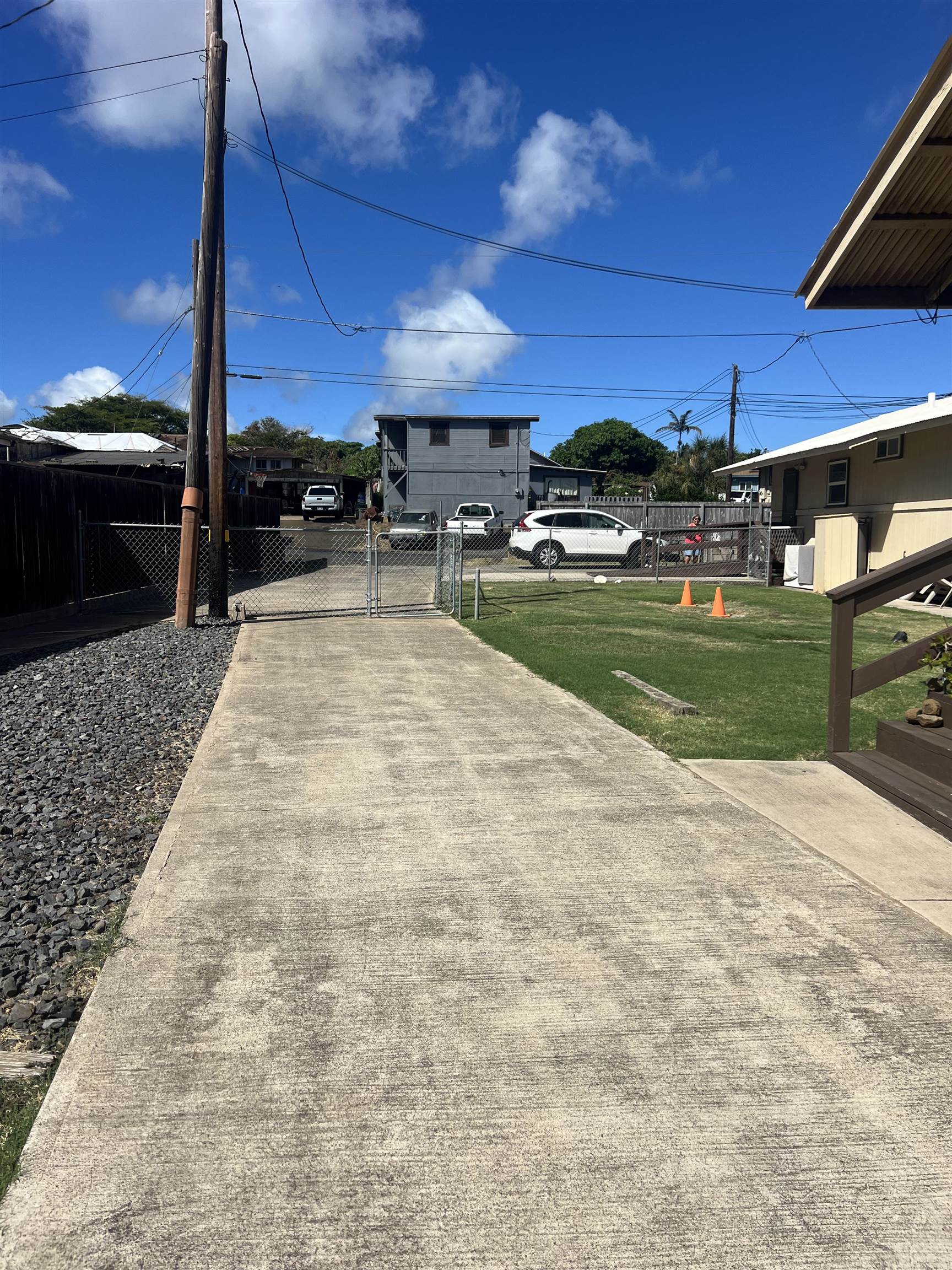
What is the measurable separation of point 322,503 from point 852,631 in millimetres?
45564

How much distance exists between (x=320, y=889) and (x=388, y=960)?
0.73 metres

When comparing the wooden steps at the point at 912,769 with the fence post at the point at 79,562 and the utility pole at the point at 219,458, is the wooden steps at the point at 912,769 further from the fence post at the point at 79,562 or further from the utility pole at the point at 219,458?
the fence post at the point at 79,562

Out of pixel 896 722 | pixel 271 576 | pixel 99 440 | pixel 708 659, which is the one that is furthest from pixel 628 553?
pixel 896 722

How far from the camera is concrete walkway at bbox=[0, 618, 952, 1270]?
223 cm

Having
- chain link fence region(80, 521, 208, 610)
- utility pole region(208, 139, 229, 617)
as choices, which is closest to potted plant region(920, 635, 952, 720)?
utility pole region(208, 139, 229, 617)

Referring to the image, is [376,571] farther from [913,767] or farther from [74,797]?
[913,767]

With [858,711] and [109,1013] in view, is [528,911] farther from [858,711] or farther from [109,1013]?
[858,711]

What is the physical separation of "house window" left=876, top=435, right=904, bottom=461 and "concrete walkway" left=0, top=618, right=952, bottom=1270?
1539 centimetres

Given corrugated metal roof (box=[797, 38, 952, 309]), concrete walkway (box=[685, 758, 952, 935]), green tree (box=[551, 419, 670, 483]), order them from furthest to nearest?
green tree (box=[551, 419, 670, 483]) < corrugated metal roof (box=[797, 38, 952, 309]) < concrete walkway (box=[685, 758, 952, 935])

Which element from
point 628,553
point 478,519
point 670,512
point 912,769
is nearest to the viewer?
point 912,769

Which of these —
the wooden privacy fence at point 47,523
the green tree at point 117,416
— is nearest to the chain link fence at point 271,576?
the wooden privacy fence at point 47,523

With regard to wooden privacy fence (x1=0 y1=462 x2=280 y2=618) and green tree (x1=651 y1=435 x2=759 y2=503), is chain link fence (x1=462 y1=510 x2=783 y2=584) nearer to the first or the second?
wooden privacy fence (x1=0 y1=462 x2=280 y2=618)

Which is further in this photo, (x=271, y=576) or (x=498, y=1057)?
(x=271, y=576)

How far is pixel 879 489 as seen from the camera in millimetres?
19328
